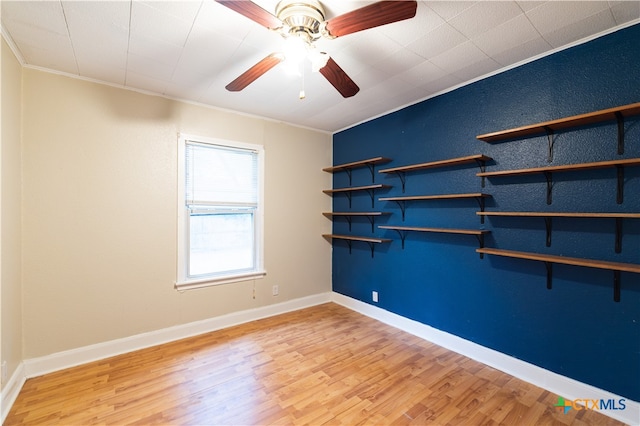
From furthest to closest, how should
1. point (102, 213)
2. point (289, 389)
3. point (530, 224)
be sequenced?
point (102, 213) < point (530, 224) < point (289, 389)

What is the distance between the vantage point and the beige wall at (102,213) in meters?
2.29

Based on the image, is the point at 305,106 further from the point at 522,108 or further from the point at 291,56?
the point at 522,108

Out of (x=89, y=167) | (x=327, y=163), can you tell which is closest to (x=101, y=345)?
(x=89, y=167)

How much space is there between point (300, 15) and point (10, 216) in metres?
2.42

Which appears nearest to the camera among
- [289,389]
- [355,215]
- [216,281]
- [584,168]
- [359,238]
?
[584,168]

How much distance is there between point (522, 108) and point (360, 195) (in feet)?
6.39

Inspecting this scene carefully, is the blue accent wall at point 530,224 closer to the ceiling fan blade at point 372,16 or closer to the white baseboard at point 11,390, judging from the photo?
the ceiling fan blade at point 372,16

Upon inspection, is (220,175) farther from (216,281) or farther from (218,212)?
(216,281)

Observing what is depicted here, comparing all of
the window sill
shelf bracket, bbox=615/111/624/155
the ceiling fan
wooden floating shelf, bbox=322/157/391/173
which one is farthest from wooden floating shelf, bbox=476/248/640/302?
the window sill

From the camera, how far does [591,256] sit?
1.91 m

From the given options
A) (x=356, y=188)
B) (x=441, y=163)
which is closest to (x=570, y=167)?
(x=441, y=163)

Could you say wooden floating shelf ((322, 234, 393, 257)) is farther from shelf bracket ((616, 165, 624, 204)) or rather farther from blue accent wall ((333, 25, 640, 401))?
shelf bracket ((616, 165, 624, 204))

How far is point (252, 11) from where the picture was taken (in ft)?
4.25

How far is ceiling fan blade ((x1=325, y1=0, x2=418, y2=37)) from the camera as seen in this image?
1198mm
